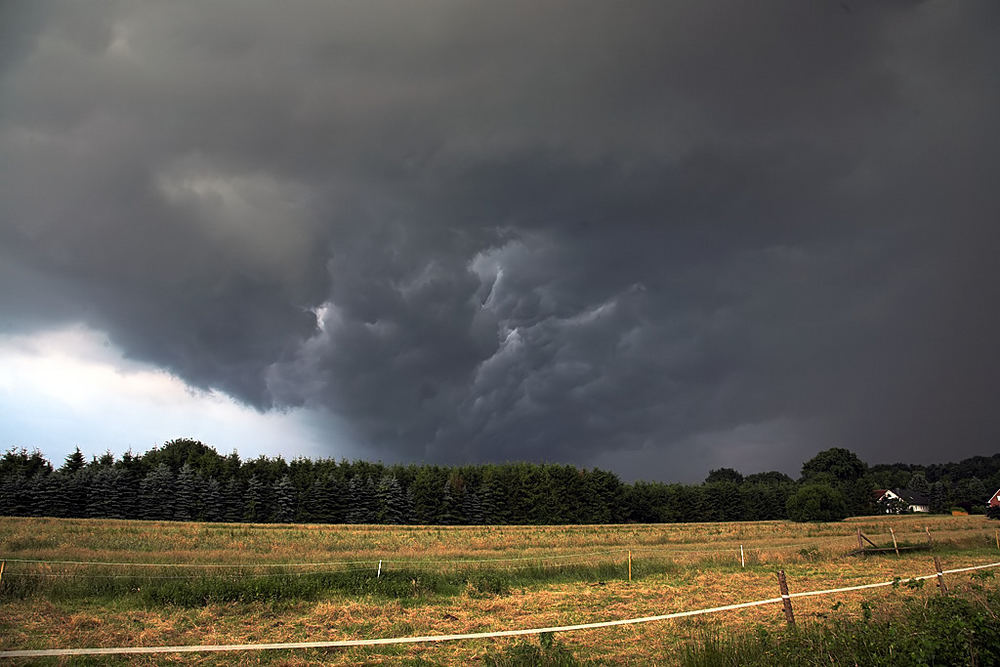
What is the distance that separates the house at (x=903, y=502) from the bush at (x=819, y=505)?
2137 inches

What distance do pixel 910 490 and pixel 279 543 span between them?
165808 millimetres

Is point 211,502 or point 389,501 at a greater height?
point 211,502

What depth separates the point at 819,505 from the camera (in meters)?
83.8

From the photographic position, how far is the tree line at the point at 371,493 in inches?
2931

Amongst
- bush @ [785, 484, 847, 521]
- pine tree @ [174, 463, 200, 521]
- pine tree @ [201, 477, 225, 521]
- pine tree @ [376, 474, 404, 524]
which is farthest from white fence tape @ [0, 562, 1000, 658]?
pine tree @ [376, 474, 404, 524]

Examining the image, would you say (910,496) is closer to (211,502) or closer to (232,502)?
(232,502)

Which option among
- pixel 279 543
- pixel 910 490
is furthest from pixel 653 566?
pixel 910 490

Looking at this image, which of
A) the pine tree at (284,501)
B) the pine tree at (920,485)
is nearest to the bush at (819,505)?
the pine tree at (284,501)

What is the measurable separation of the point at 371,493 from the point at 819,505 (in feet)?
229

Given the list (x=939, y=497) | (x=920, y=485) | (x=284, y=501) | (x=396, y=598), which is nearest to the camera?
(x=396, y=598)

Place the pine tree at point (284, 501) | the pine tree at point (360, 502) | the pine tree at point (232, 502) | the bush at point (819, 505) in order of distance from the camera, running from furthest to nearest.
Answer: the pine tree at point (360, 502), the pine tree at point (284, 501), the bush at point (819, 505), the pine tree at point (232, 502)

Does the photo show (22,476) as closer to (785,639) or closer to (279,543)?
(279,543)

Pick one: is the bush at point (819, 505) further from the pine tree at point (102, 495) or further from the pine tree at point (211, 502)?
the pine tree at point (102, 495)

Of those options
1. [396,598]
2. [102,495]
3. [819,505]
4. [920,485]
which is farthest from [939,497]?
[102,495]
